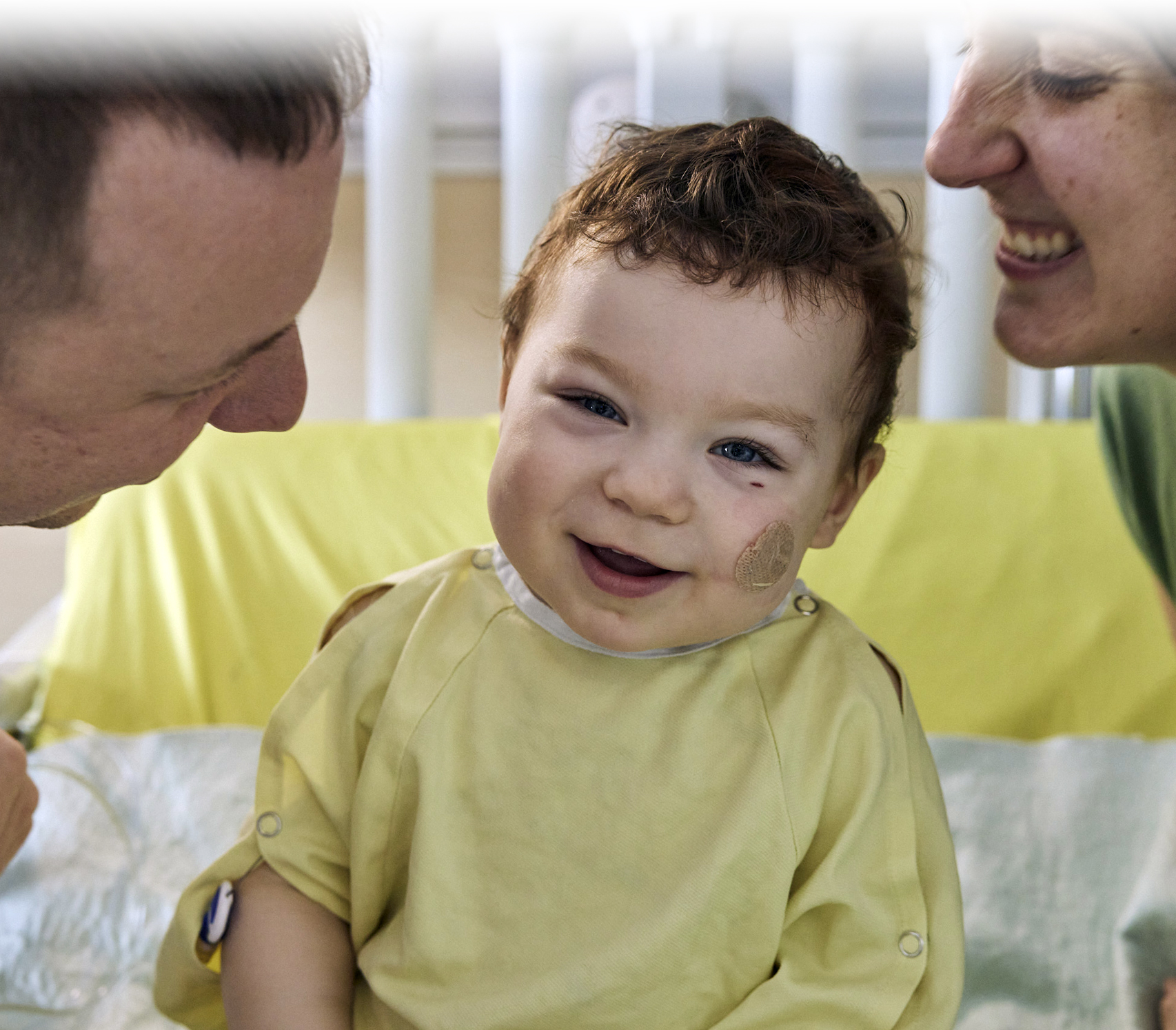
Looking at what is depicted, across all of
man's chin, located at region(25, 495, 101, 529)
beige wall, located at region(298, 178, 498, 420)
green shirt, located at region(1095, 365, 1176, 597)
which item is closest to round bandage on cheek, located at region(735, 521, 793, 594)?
man's chin, located at region(25, 495, 101, 529)

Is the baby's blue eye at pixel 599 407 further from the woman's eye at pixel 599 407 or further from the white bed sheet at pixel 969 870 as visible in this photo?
the white bed sheet at pixel 969 870

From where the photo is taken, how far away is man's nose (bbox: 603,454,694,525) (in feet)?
2.37

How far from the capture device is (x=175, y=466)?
168 centimetres

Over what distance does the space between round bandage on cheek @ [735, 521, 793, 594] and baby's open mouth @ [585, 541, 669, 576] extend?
0.05 metres

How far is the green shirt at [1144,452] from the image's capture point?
131 centimetres

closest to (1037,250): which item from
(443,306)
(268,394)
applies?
(268,394)

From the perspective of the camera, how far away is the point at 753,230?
75cm

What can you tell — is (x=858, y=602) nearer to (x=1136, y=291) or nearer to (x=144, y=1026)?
(x=1136, y=291)

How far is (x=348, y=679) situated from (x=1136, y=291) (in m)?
0.63

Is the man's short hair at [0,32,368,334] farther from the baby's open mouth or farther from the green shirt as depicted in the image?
the green shirt

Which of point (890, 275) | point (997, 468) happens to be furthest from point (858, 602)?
point (890, 275)

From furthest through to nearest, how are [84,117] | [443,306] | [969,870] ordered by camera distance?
[443,306] < [969,870] < [84,117]

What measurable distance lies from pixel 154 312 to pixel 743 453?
0.35 m

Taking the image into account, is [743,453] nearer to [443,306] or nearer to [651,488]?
[651,488]
